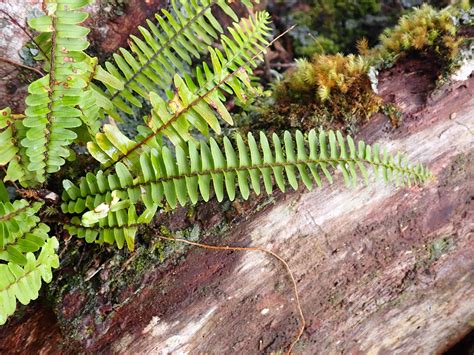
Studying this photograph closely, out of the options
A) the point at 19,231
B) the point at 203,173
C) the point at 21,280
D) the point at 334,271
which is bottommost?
the point at 334,271

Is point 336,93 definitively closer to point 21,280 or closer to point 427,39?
point 427,39

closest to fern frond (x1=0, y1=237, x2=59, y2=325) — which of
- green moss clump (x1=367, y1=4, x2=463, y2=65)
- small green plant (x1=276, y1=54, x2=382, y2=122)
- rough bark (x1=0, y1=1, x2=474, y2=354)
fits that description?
rough bark (x1=0, y1=1, x2=474, y2=354)

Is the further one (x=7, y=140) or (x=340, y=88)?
(x=340, y=88)

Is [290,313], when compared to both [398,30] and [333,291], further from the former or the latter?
[398,30]

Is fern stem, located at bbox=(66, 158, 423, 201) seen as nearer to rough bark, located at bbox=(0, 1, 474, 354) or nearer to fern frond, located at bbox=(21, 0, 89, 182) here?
rough bark, located at bbox=(0, 1, 474, 354)

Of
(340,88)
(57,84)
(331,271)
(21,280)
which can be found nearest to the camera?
(21,280)

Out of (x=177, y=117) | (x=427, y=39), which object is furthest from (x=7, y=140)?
(x=427, y=39)

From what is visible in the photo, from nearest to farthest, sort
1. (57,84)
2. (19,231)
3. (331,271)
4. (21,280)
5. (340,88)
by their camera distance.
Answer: (21,280) → (57,84) → (19,231) → (331,271) → (340,88)
